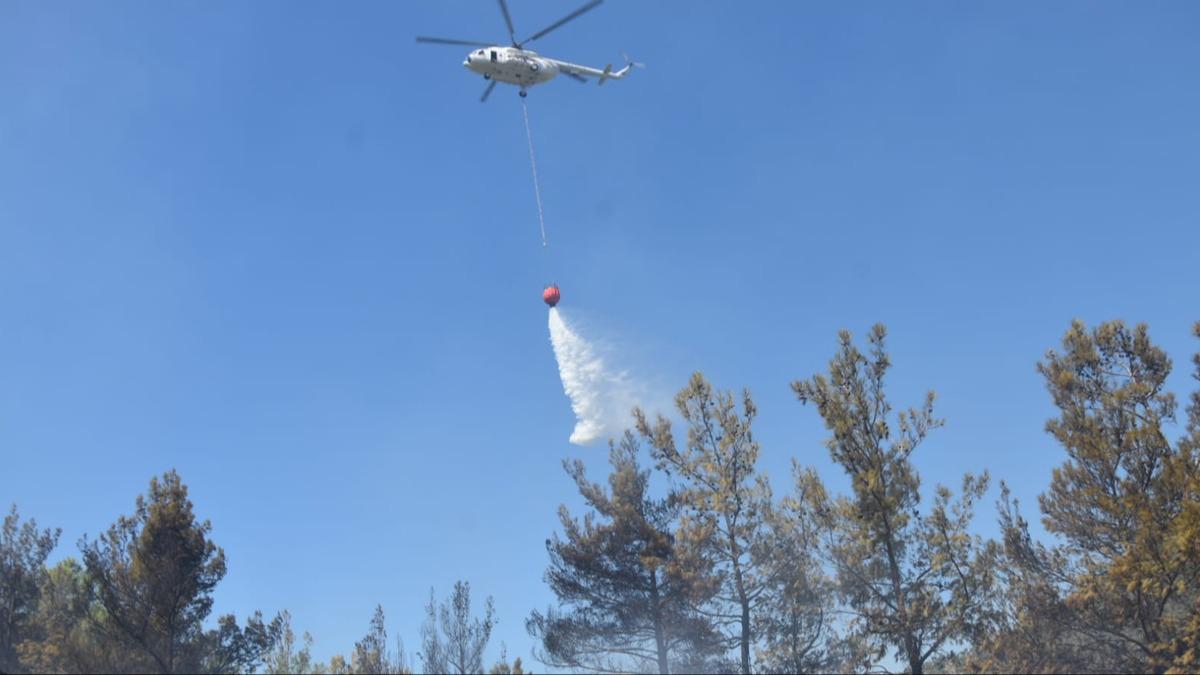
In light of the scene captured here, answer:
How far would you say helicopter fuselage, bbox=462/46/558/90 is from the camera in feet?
119

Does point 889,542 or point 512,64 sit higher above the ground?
point 512,64

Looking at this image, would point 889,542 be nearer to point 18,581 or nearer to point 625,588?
point 625,588

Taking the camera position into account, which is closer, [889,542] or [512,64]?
[889,542]

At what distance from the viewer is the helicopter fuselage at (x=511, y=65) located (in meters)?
36.4

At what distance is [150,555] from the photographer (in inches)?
1078

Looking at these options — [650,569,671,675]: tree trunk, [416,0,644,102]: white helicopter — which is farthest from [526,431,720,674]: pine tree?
[416,0,644,102]: white helicopter

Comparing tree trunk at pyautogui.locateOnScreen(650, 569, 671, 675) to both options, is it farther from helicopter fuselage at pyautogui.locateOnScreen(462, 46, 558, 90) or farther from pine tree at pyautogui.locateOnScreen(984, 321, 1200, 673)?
helicopter fuselage at pyautogui.locateOnScreen(462, 46, 558, 90)

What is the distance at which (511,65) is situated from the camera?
36.8 meters

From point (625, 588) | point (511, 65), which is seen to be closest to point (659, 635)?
point (625, 588)

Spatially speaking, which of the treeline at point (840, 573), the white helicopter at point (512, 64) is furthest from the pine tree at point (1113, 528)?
the white helicopter at point (512, 64)

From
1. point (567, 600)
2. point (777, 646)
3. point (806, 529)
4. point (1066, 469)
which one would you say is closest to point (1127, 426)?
point (1066, 469)

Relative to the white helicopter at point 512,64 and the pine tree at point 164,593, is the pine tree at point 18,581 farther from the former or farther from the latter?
the white helicopter at point 512,64

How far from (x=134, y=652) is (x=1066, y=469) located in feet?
84.7

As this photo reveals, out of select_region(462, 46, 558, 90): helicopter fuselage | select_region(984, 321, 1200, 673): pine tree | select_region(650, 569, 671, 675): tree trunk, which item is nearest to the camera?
select_region(984, 321, 1200, 673): pine tree
